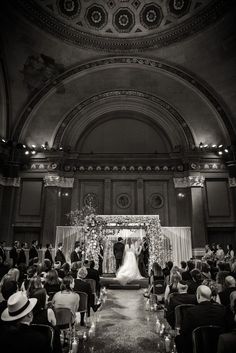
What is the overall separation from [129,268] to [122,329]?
7.76m

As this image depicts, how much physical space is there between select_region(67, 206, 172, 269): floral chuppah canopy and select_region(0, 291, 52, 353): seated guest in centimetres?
1146

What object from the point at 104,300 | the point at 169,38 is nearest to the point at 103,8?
the point at 169,38

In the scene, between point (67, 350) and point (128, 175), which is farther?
Result: point (128, 175)

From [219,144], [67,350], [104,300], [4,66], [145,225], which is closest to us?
[67,350]

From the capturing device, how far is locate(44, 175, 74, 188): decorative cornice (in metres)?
19.1

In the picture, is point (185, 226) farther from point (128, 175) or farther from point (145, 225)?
point (128, 175)

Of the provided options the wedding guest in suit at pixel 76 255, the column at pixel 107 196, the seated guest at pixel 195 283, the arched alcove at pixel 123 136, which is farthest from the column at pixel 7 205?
the seated guest at pixel 195 283

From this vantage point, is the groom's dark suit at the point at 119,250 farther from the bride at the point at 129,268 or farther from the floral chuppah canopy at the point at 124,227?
the floral chuppah canopy at the point at 124,227

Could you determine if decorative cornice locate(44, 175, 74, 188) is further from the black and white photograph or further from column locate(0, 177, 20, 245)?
column locate(0, 177, 20, 245)

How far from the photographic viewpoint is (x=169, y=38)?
18.8 m

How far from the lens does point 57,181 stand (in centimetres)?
1916

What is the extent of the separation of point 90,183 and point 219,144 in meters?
9.71

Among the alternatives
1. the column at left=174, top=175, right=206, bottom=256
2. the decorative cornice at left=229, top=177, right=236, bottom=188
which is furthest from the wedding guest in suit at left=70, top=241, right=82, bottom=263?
the decorative cornice at left=229, top=177, right=236, bottom=188

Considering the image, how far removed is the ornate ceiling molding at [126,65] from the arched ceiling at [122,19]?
0.95 m
